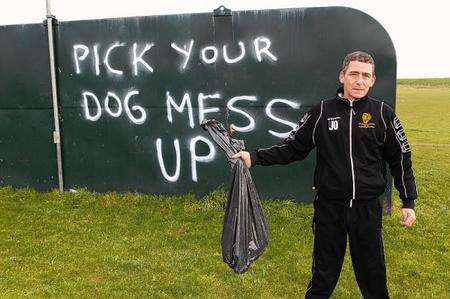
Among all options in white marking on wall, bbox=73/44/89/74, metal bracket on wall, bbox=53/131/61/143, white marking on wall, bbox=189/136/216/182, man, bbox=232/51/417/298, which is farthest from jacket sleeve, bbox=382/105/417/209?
metal bracket on wall, bbox=53/131/61/143

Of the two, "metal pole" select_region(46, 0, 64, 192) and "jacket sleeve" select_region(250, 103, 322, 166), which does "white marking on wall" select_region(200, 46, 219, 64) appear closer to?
"metal pole" select_region(46, 0, 64, 192)

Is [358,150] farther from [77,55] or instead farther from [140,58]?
[77,55]

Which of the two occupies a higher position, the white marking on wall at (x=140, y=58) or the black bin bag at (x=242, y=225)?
the white marking on wall at (x=140, y=58)

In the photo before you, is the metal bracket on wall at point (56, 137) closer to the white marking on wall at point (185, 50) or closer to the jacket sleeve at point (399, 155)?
the white marking on wall at point (185, 50)

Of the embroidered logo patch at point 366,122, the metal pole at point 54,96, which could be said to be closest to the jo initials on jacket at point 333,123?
the embroidered logo patch at point 366,122

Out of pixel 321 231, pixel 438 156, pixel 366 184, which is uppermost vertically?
pixel 366 184

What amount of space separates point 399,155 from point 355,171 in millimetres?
353

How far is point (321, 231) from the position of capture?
A: 3.62 meters

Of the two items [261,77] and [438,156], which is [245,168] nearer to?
[261,77]

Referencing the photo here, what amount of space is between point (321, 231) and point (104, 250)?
8.96 feet

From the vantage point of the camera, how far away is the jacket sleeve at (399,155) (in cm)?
344

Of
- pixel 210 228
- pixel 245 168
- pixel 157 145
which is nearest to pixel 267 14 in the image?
pixel 157 145

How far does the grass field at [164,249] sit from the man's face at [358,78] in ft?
6.30

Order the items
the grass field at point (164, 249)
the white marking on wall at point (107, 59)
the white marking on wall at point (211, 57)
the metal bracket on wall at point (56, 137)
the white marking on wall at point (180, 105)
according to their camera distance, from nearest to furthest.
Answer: the grass field at point (164, 249)
the white marking on wall at point (211, 57)
the white marking on wall at point (180, 105)
the white marking on wall at point (107, 59)
the metal bracket on wall at point (56, 137)
